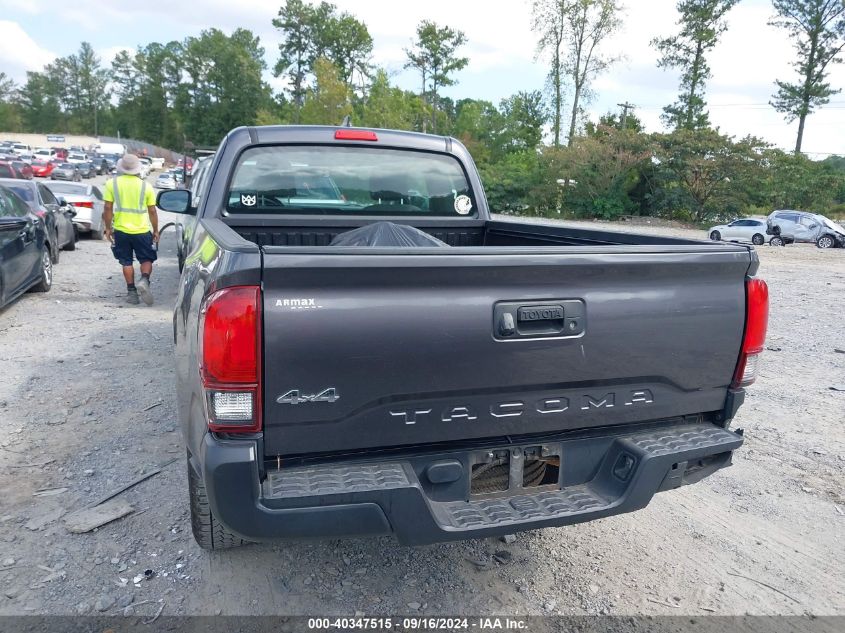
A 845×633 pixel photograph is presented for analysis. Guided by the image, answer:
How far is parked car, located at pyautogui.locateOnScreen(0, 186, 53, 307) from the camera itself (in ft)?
23.8

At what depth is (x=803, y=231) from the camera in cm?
2648

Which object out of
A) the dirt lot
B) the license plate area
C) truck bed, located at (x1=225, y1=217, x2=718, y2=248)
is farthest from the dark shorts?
the license plate area

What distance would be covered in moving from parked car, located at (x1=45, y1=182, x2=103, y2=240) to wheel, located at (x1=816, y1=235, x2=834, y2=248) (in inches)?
1057

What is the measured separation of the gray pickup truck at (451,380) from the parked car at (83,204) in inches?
562

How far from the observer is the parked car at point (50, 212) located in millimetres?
10117

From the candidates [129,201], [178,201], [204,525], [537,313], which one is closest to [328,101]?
[129,201]

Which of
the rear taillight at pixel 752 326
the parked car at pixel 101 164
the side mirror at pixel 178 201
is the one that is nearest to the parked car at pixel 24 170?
the side mirror at pixel 178 201

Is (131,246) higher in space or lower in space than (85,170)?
lower

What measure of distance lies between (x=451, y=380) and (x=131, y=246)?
752 cm

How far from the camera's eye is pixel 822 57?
47.7 meters

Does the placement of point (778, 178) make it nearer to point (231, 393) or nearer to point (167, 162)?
point (231, 393)

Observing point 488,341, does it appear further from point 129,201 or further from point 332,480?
point 129,201

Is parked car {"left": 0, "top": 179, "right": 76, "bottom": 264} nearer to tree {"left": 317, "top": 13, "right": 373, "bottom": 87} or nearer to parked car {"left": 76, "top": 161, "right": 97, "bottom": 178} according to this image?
parked car {"left": 76, "top": 161, "right": 97, "bottom": 178}

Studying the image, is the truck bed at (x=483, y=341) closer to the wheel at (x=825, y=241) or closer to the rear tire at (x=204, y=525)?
the rear tire at (x=204, y=525)
